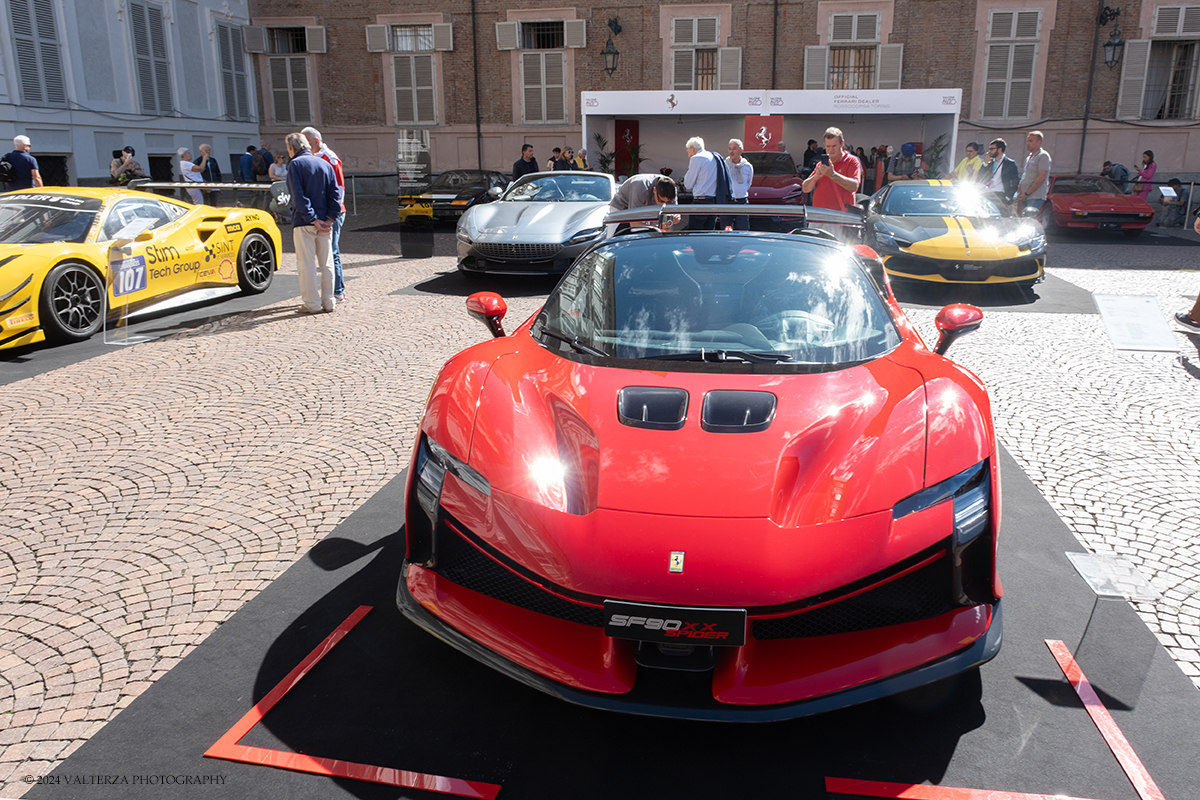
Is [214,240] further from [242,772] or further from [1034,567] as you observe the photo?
[1034,567]

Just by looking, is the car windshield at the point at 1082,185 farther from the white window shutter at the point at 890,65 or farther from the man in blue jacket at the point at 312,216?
the man in blue jacket at the point at 312,216

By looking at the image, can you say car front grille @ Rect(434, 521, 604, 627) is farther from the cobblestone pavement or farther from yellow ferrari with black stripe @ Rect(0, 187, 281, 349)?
yellow ferrari with black stripe @ Rect(0, 187, 281, 349)

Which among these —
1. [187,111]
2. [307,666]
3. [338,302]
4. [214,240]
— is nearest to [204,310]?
[214,240]

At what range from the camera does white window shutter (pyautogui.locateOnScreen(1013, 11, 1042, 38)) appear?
2375 centimetres

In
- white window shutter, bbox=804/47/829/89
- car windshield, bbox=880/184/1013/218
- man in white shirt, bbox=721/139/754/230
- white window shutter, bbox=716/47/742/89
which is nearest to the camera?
car windshield, bbox=880/184/1013/218

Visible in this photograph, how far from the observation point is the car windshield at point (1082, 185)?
54.4ft

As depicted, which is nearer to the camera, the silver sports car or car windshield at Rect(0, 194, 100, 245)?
car windshield at Rect(0, 194, 100, 245)

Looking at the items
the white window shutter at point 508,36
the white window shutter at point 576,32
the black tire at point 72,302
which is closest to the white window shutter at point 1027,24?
the white window shutter at point 576,32

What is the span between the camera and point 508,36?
26031mm

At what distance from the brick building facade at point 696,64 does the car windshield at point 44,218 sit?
18500mm

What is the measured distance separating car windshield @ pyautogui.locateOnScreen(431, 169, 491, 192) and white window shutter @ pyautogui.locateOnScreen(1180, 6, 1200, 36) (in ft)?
64.8

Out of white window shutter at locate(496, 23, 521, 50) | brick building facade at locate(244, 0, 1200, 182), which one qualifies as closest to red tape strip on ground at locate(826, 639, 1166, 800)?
brick building facade at locate(244, 0, 1200, 182)

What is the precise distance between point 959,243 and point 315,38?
950 inches

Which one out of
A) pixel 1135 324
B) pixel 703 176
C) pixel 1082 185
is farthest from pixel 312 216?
pixel 1082 185
